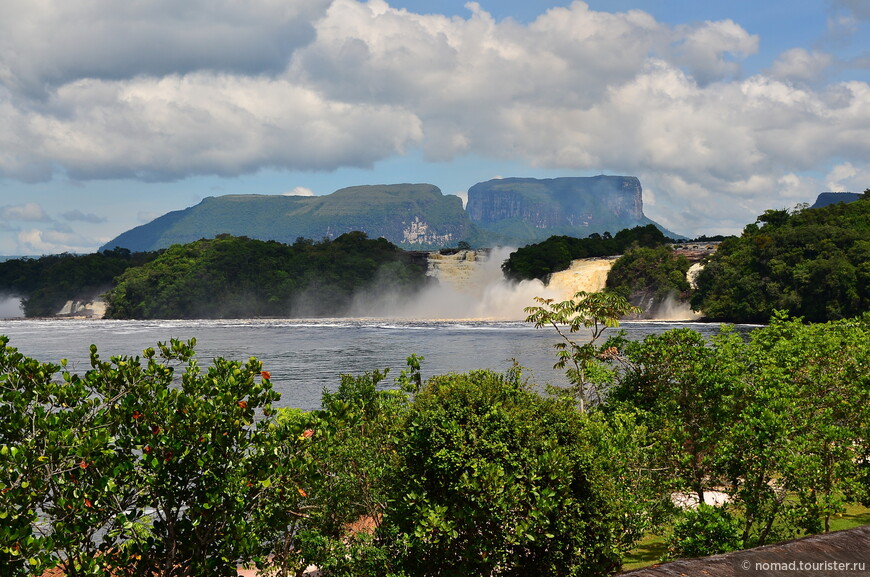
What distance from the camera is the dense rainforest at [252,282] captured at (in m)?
142

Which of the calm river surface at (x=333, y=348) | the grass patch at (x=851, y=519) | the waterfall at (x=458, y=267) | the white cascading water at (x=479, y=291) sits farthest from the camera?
the waterfall at (x=458, y=267)

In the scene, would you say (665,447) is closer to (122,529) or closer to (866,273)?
(122,529)

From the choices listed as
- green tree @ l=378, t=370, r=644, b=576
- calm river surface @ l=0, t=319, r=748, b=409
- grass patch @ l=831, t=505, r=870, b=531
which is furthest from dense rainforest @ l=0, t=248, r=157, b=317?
green tree @ l=378, t=370, r=644, b=576

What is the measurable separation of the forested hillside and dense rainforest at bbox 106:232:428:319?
61534 millimetres

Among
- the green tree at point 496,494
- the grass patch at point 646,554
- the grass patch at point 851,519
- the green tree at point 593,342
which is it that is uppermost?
the green tree at point 593,342

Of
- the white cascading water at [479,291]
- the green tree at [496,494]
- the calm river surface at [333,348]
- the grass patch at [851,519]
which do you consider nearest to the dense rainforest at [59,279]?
the white cascading water at [479,291]

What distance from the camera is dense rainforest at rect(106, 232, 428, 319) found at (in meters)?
142

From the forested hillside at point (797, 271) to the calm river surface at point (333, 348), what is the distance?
7.56m

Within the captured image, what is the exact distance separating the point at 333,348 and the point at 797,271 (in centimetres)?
5163

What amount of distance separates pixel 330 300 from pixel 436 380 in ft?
439

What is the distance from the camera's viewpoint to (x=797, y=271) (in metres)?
86.4

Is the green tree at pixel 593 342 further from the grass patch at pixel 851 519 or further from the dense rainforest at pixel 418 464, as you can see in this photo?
the grass patch at pixel 851 519

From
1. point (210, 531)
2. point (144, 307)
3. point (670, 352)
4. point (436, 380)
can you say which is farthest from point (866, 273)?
point (144, 307)

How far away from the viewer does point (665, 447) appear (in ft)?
53.8
